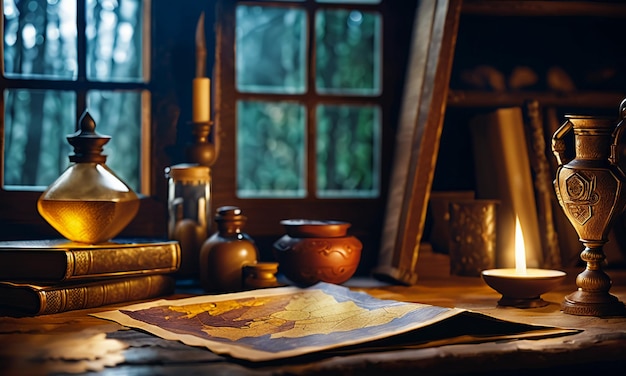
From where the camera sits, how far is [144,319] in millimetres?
1580

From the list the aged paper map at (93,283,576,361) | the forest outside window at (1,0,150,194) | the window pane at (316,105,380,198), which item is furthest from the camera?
the window pane at (316,105,380,198)

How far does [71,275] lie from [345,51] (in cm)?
144

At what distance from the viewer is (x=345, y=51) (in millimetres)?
2824

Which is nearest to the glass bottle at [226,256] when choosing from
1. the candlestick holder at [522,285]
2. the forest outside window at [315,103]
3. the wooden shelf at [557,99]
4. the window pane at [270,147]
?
Result: the forest outside window at [315,103]

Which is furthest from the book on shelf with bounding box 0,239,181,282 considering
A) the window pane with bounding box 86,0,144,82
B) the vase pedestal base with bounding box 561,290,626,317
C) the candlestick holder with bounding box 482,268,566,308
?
the vase pedestal base with bounding box 561,290,626,317

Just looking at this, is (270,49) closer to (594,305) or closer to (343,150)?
(343,150)

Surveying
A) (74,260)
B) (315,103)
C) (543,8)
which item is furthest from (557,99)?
(74,260)

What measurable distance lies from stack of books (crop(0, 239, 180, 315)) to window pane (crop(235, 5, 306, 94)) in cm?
72

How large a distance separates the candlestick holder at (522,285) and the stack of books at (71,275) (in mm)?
780

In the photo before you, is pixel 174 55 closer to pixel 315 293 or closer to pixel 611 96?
pixel 315 293

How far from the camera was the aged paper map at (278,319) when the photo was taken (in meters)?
1.34

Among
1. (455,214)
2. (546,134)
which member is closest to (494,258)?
(455,214)

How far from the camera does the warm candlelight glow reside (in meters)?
2.18

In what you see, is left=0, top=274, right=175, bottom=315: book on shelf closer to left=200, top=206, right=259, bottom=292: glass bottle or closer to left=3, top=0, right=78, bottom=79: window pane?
left=200, top=206, right=259, bottom=292: glass bottle
